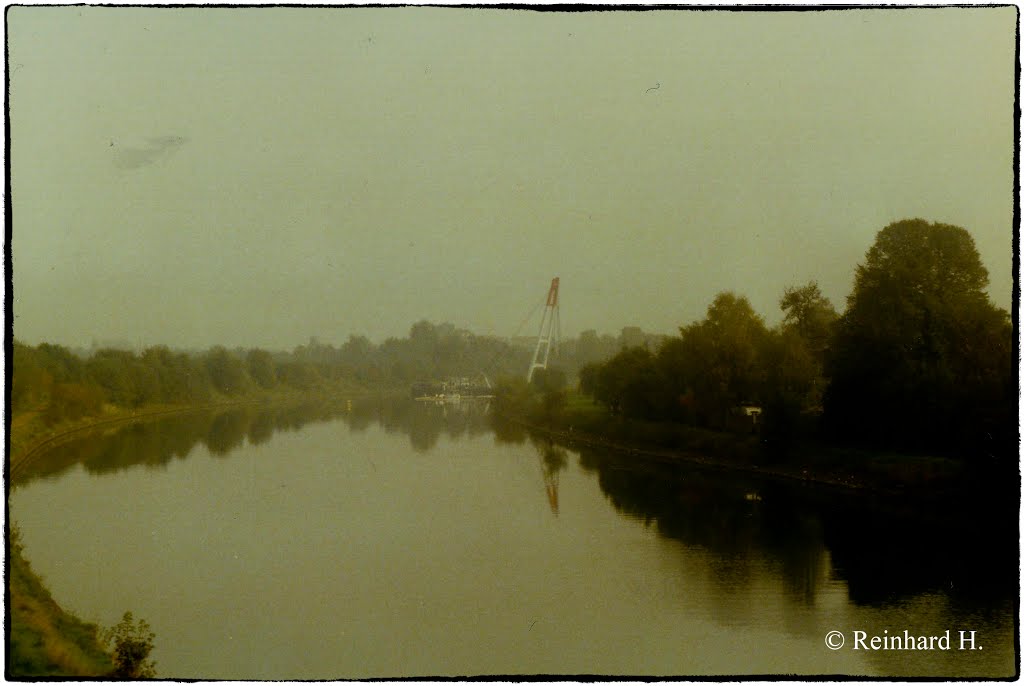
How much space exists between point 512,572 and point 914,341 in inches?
371

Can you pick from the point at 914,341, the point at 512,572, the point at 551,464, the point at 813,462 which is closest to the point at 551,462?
the point at 551,464

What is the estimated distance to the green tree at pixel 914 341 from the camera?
1447 cm

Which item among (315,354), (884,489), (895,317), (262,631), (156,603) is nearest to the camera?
(262,631)

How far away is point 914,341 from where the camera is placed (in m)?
16.1

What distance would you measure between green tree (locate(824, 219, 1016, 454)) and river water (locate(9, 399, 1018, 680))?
5.29 ft

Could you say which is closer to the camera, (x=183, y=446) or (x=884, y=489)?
(x=884, y=489)

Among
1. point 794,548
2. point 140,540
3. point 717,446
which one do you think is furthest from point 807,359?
point 140,540

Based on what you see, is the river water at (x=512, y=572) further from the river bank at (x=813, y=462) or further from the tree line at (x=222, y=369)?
the tree line at (x=222, y=369)

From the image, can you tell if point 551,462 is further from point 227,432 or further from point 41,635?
point 41,635

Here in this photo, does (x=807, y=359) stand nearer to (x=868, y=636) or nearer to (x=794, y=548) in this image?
(x=794, y=548)

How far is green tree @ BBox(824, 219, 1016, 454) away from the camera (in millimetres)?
14469

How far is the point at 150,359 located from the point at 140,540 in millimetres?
11125

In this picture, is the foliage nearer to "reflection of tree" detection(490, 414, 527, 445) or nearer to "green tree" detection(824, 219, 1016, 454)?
"green tree" detection(824, 219, 1016, 454)

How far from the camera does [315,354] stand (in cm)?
3325
